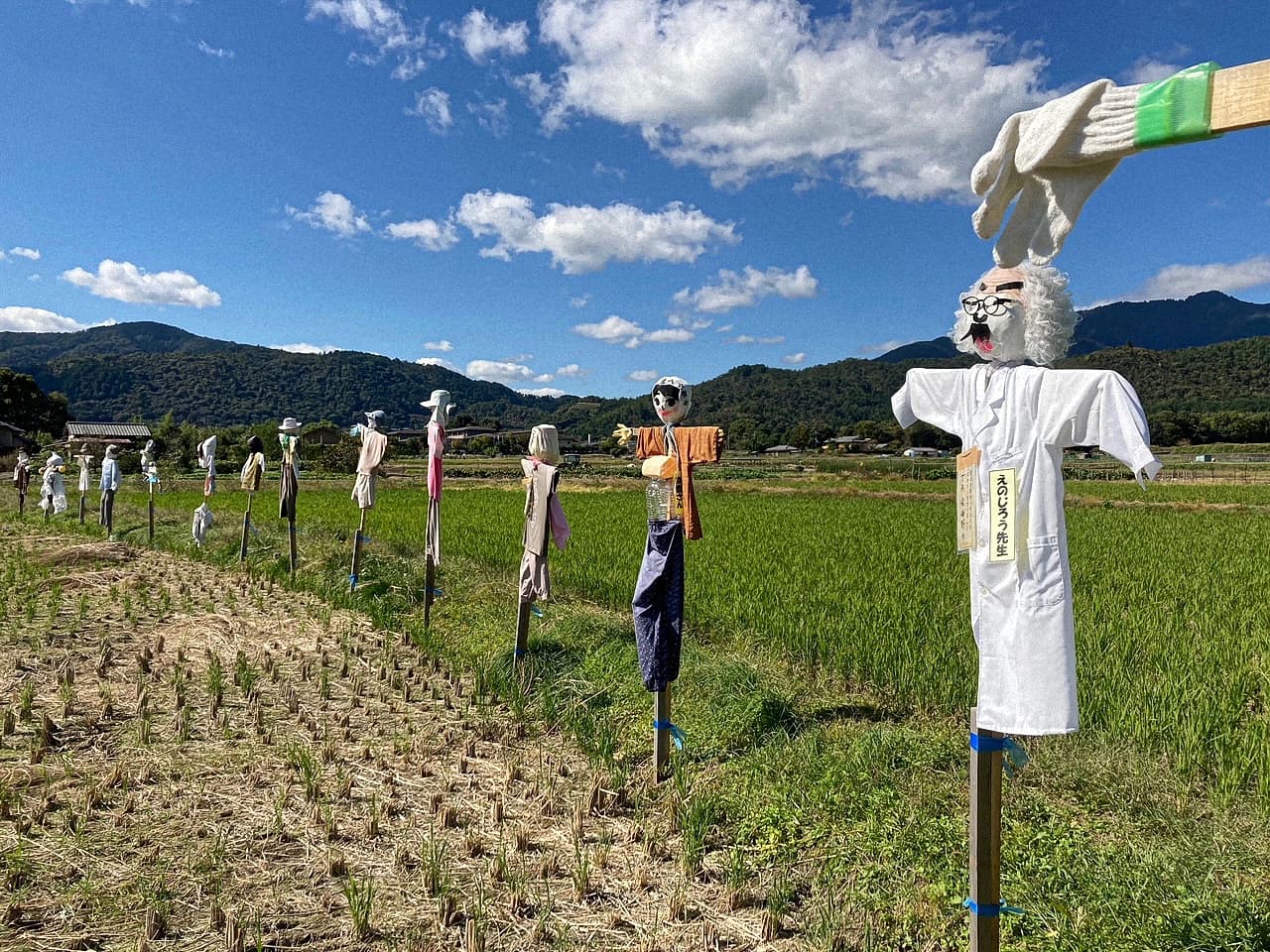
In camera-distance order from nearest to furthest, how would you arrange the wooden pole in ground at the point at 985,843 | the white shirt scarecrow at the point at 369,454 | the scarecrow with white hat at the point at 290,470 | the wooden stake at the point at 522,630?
the wooden pole in ground at the point at 985,843 < the wooden stake at the point at 522,630 < the white shirt scarecrow at the point at 369,454 < the scarecrow with white hat at the point at 290,470

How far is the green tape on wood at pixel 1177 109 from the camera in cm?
190

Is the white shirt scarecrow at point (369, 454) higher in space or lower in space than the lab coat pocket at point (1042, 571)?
higher

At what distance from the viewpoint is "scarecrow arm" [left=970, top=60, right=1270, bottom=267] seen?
187cm

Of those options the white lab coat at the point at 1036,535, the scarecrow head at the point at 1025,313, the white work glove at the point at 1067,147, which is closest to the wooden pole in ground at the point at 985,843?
the white lab coat at the point at 1036,535

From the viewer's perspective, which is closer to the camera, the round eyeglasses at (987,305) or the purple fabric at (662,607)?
the round eyeglasses at (987,305)

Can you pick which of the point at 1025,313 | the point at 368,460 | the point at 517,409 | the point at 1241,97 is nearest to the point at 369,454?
the point at 368,460

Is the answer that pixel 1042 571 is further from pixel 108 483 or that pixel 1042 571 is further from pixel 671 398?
pixel 108 483

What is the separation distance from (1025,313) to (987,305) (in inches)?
5.0

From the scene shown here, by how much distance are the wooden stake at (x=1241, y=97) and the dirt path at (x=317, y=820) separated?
3291mm

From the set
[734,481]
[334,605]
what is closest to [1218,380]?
[734,481]

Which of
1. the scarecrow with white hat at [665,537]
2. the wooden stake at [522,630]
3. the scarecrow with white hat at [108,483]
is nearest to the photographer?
the scarecrow with white hat at [665,537]

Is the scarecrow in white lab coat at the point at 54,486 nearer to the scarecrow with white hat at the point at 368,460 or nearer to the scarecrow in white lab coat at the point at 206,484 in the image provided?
the scarecrow in white lab coat at the point at 206,484

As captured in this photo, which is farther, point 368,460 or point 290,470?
point 290,470

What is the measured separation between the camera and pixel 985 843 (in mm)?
2482
